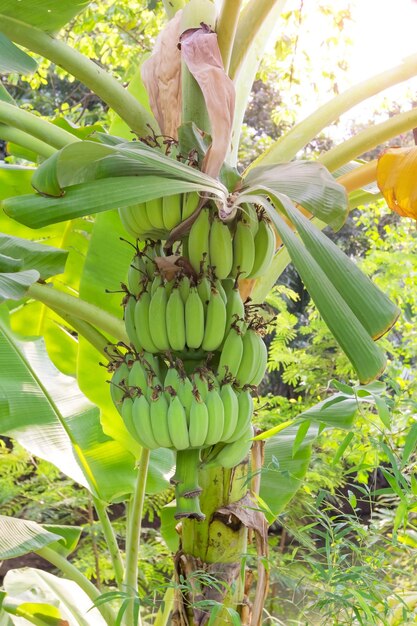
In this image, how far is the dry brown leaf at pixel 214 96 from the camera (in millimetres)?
818

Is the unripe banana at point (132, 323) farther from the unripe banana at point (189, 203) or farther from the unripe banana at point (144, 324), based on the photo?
the unripe banana at point (189, 203)

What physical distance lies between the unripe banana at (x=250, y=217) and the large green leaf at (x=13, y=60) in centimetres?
49

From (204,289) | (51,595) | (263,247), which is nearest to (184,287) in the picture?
(204,289)

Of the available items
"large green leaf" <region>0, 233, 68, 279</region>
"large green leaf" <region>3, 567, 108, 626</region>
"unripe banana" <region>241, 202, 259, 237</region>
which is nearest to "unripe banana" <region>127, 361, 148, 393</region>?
"unripe banana" <region>241, 202, 259, 237</region>

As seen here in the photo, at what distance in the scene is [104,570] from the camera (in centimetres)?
289

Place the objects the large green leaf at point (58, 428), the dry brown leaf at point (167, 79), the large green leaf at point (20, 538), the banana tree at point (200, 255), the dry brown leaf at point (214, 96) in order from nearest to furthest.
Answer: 1. the banana tree at point (200, 255)
2. the dry brown leaf at point (214, 96)
3. the dry brown leaf at point (167, 79)
4. the large green leaf at point (20, 538)
5. the large green leaf at point (58, 428)

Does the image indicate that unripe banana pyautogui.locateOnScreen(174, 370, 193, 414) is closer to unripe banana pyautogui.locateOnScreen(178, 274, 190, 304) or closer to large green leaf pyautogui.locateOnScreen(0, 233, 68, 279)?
unripe banana pyautogui.locateOnScreen(178, 274, 190, 304)

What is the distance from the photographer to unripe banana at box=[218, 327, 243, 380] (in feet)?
2.85

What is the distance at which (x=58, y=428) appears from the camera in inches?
54.0

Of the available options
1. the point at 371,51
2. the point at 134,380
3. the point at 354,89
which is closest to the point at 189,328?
the point at 134,380

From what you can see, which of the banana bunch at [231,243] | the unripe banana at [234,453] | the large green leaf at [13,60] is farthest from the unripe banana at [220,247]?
the large green leaf at [13,60]

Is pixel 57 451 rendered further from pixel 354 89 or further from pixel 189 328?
pixel 354 89

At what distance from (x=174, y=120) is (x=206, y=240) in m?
0.19

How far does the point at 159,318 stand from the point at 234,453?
0.67ft
